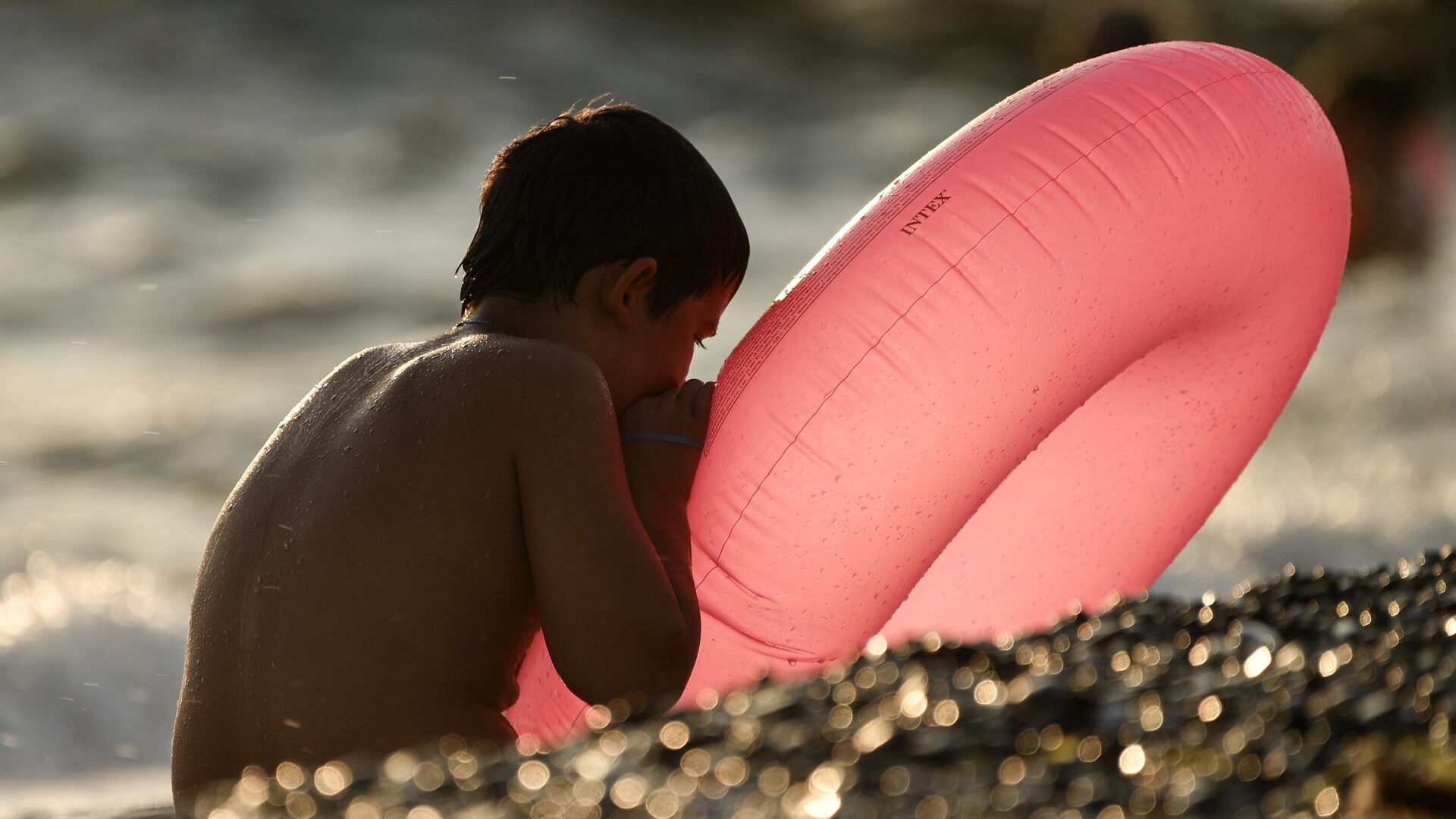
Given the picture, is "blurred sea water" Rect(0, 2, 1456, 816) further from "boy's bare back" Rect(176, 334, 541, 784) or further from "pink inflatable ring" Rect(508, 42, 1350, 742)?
"pink inflatable ring" Rect(508, 42, 1350, 742)

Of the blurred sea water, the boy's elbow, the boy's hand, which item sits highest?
the boy's hand

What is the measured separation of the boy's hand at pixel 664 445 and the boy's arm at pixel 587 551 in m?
0.18

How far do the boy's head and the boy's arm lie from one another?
0.78 ft

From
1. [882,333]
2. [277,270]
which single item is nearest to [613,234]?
[882,333]

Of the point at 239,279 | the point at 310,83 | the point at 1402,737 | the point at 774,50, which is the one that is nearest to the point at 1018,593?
the point at 1402,737

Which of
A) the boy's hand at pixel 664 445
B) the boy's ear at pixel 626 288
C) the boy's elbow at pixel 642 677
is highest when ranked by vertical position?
the boy's ear at pixel 626 288

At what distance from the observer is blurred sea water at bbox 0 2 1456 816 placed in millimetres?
5043

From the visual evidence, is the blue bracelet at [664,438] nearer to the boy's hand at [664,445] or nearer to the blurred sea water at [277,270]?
the boy's hand at [664,445]

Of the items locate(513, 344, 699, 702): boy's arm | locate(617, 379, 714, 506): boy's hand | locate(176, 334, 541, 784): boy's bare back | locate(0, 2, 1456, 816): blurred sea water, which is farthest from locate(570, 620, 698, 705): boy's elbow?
locate(0, 2, 1456, 816): blurred sea water

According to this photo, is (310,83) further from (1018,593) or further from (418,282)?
(1018,593)

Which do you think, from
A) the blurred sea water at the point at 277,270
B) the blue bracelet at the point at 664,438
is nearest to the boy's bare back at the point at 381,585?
the blue bracelet at the point at 664,438

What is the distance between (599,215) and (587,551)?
518mm

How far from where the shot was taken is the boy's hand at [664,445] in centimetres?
211

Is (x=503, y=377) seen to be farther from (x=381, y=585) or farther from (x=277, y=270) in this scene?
(x=277, y=270)
